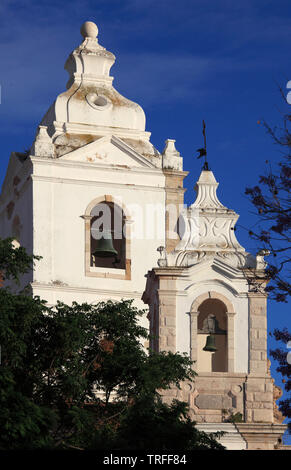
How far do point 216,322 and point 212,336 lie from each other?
55 centimetres

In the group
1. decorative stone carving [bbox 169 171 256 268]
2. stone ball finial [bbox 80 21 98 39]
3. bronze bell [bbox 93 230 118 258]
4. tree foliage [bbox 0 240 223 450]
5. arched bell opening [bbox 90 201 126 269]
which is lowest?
tree foliage [bbox 0 240 223 450]

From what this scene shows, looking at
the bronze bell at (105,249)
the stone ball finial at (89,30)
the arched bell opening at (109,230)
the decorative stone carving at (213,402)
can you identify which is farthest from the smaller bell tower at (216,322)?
the stone ball finial at (89,30)

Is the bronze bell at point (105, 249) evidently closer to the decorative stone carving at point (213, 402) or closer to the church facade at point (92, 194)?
the church facade at point (92, 194)

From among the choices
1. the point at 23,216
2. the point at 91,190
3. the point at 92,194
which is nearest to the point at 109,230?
the point at 92,194

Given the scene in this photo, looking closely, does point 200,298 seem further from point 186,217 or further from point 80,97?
point 80,97

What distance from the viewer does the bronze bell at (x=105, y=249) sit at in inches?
1809

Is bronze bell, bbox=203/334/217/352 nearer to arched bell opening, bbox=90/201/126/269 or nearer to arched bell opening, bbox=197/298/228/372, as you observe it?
arched bell opening, bbox=197/298/228/372

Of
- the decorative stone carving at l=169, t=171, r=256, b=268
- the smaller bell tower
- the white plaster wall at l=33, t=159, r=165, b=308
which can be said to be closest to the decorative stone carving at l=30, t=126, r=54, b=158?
the white plaster wall at l=33, t=159, r=165, b=308

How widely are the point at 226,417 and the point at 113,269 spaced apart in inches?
501

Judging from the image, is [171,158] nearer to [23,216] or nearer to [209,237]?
[23,216]

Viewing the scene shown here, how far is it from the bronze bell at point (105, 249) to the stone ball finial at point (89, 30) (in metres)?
7.16

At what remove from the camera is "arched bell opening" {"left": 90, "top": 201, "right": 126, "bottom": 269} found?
48.9 m

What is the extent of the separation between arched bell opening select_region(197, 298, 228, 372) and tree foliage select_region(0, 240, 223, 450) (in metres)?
3.02

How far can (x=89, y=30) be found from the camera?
51.6 meters
